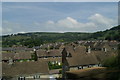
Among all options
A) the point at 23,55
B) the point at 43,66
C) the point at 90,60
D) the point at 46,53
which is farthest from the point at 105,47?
the point at 43,66

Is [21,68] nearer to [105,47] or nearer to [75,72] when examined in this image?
[75,72]

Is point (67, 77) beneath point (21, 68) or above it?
above

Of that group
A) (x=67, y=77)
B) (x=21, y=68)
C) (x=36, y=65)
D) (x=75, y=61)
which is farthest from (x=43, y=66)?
(x=67, y=77)

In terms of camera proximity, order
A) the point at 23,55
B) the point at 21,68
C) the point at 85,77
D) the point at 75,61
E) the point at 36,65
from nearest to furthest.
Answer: the point at 85,77 < the point at 21,68 < the point at 36,65 < the point at 75,61 < the point at 23,55

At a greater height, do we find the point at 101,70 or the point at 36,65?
the point at 101,70

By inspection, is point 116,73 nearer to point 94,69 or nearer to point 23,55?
point 94,69

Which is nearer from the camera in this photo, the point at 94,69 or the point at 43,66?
the point at 94,69

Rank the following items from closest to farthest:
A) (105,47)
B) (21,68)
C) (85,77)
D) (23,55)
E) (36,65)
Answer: (85,77) < (21,68) < (36,65) < (23,55) < (105,47)

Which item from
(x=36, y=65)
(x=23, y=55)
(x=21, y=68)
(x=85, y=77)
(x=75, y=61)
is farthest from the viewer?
(x=23, y=55)

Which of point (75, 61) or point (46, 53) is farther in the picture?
point (46, 53)
